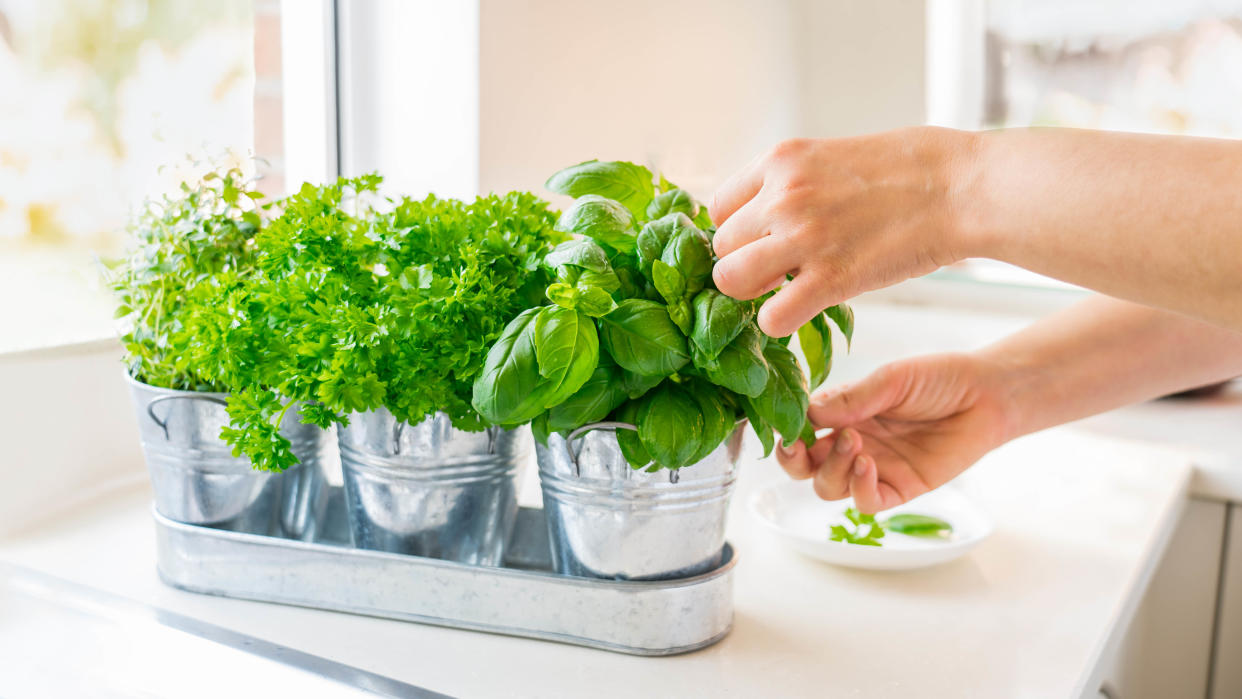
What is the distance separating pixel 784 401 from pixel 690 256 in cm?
12

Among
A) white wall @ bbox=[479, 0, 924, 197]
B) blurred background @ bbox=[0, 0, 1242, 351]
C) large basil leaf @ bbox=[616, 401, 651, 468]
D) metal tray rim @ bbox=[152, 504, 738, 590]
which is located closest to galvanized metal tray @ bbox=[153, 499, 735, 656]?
metal tray rim @ bbox=[152, 504, 738, 590]

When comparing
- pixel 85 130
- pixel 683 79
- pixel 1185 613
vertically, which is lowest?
A: pixel 1185 613

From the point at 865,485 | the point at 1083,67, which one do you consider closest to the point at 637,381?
the point at 865,485

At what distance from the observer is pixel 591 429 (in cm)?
67

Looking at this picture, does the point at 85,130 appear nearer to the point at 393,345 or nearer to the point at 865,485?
the point at 393,345

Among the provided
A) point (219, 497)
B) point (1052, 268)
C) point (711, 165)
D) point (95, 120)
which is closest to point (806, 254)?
point (1052, 268)

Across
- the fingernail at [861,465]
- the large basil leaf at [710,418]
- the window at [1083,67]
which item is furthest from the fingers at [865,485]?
the window at [1083,67]

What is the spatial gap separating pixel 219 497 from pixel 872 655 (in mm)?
522

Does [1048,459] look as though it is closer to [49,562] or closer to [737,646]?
[737,646]

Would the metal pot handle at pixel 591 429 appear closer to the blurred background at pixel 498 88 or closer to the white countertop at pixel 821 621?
the white countertop at pixel 821 621

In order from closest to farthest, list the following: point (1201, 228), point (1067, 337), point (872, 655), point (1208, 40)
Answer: point (1201, 228)
point (872, 655)
point (1067, 337)
point (1208, 40)

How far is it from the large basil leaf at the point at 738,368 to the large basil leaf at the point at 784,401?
27 millimetres

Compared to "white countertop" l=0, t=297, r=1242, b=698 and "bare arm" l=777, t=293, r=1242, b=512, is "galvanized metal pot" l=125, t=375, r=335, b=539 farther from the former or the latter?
"bare arm" l=777, t=293, r=1242, b=512

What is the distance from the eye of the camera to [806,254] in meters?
0.61
